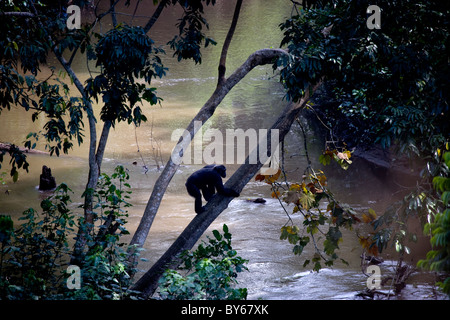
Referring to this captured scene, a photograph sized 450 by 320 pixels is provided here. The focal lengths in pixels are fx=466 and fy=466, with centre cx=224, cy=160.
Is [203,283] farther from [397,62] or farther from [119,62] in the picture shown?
[397,62]

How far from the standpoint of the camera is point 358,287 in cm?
655

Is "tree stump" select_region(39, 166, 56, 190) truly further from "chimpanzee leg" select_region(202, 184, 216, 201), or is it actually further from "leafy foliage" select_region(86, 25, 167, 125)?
"leafy foliage" select_region(86, 25, 167, 125)

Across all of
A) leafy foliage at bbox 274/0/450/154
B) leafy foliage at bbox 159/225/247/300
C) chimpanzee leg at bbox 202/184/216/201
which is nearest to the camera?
leafy foliage at bbox 159/225/247/300

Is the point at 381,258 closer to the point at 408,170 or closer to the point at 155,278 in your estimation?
the point at 408,170

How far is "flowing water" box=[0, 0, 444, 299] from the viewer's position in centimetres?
684

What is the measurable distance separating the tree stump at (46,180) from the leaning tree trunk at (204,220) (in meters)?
5.39

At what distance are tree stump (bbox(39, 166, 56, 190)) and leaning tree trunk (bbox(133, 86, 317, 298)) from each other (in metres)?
5.39

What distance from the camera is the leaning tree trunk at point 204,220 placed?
4.74 m

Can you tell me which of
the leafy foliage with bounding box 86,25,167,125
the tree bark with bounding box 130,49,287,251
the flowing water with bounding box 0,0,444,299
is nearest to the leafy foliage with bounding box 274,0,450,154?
the tree bark with bounding box 130,49,287,251

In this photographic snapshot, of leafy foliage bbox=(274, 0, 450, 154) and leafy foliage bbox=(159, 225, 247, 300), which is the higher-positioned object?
leafy foliage bbox=(274, 0, 450, 154)

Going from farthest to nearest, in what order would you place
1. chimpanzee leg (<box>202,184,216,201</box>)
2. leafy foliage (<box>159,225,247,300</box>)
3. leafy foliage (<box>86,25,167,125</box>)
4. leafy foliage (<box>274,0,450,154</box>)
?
chimpanzee leg (<box>202,184,216,201</box>), leafy foliage (<box>86,25,167,125</box>), leafy foliage (<box>274,0,450,154</box>), leafy foliage (<box>159,225,247,300</box>)

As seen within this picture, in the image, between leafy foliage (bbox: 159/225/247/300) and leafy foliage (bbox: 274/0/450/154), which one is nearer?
leafy foliage (bbox: 159/225/247/300)

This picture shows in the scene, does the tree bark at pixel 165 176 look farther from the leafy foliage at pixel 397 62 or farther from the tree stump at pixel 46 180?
the tree stump at pixel 46 180

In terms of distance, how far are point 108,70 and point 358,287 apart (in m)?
4.46
